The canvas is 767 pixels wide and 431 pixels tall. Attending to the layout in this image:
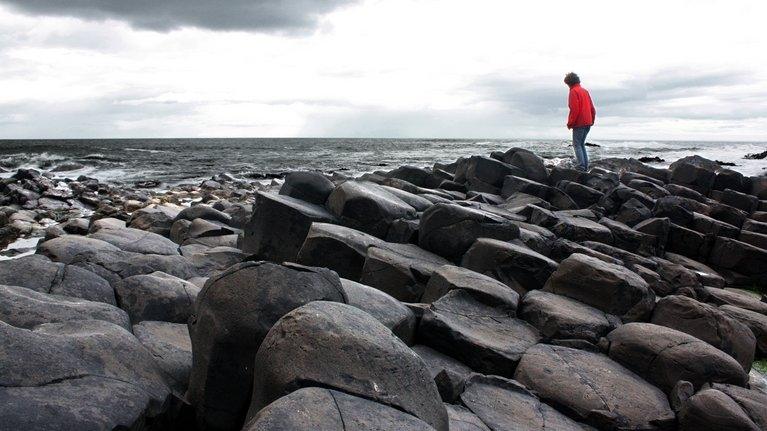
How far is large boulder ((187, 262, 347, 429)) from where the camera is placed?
402 centimetres

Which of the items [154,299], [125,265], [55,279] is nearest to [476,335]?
[154,299]

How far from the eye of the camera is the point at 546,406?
4.97 metres

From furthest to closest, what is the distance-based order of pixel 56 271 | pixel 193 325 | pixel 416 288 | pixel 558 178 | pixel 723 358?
pixel 558 178
pixel 416 288
pixel 56 271
pixel 723 358
pixel 193 325

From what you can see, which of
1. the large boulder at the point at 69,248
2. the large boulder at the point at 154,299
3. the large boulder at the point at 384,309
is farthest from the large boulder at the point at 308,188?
the large boulder at the point at 384,309

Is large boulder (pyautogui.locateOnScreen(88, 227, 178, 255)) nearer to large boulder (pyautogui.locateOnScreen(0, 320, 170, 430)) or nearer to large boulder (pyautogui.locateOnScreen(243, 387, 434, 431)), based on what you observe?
large boulder (pyautogui.locateOnScreen(0, 320, 170, 430))

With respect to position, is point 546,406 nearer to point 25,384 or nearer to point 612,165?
point 25,384

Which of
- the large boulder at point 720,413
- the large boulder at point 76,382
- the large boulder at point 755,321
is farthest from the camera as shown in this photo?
the large boulder at point 755,321

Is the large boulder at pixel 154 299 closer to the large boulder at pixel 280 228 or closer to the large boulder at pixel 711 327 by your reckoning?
the large boulder at pixel 280 228

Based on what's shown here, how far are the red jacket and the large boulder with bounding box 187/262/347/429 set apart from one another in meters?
14.1

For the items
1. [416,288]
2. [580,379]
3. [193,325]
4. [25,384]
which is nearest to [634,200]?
[416,288]

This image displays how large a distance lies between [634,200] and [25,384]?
12655 mm

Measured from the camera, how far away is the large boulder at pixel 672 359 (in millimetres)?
5535

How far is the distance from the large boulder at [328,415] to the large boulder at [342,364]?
12 centimetres

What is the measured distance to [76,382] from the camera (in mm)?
3479
